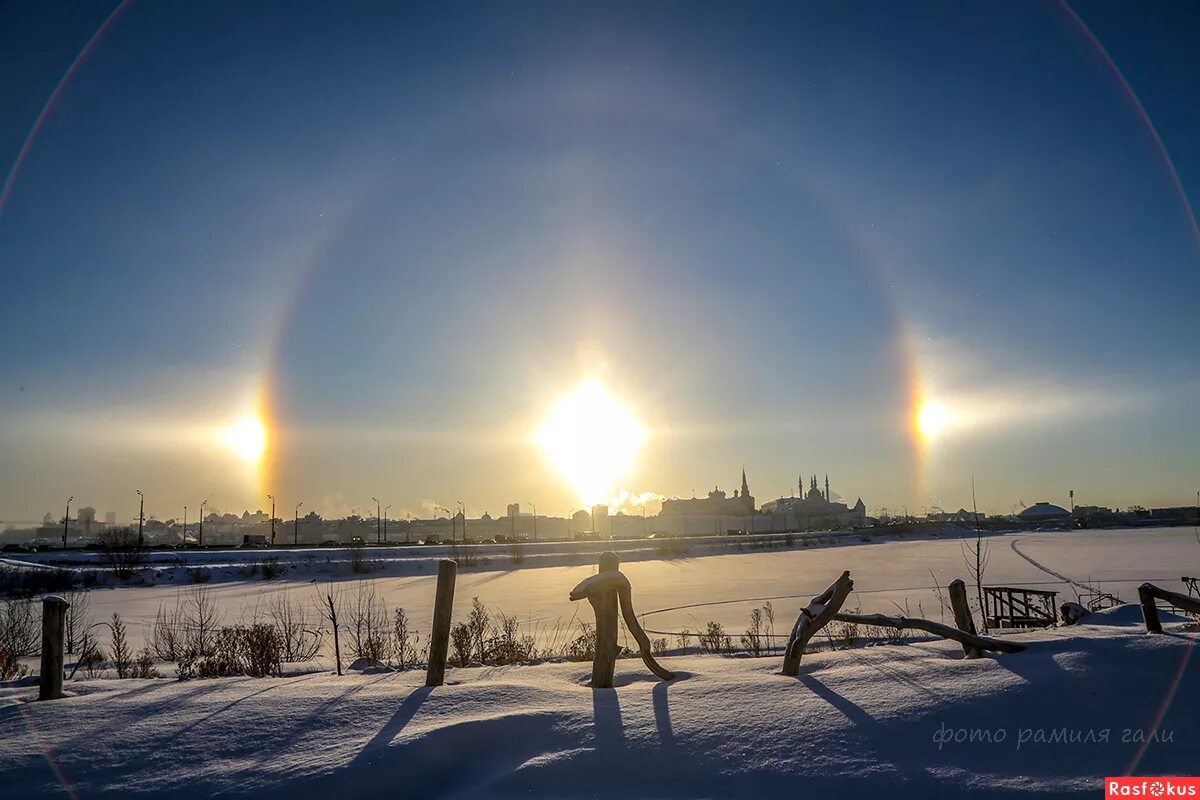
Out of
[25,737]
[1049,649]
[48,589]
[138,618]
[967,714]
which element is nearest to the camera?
[967,714]

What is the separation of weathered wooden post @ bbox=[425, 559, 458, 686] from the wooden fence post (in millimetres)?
7029

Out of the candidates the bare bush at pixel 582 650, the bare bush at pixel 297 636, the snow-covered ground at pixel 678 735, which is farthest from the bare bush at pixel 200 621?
the snow-covered ground at pixel 678 735

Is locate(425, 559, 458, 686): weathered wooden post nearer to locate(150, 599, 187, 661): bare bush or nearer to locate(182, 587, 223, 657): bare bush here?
locate(182, 587, 223, 657): bare bush

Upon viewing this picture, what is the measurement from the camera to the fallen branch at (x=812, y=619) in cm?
706

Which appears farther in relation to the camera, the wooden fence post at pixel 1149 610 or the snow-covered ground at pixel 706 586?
the snow-covered ground at pixel 706 586

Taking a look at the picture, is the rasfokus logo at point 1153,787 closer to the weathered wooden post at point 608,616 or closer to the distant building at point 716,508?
the weathered wooden post at point 608,616

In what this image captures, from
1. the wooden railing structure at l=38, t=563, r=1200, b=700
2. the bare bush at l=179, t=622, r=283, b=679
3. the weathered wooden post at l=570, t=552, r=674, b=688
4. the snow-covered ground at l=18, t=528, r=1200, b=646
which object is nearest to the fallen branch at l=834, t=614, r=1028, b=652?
the wooden railing structure at l=38, t=563, r=1200, b=700

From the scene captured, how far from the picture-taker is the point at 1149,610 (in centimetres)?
711

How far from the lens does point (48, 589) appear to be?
38.9 m

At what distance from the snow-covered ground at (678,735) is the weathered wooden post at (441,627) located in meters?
0.49

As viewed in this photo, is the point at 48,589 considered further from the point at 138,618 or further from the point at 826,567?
the point at 826,567

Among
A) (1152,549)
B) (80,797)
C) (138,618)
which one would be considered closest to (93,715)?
(80,797)

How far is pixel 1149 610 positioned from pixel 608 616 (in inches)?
214

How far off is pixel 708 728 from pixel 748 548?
79365 mm
